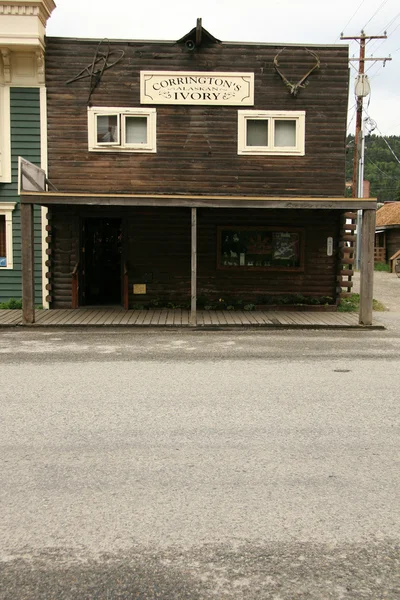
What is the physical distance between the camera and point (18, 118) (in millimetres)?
14734

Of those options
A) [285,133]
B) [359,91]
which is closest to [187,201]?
[285,133]

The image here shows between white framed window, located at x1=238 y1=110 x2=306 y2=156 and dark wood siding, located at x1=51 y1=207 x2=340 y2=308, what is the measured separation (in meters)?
1.54

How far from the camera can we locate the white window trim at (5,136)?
48.3 feet

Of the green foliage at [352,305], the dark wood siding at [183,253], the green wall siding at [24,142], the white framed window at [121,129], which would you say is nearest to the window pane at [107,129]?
the white framed window at [121,129]

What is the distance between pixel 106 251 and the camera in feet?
52.0

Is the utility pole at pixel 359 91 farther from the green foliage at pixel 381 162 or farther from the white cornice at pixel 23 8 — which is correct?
the green foliage at pixel 381 162

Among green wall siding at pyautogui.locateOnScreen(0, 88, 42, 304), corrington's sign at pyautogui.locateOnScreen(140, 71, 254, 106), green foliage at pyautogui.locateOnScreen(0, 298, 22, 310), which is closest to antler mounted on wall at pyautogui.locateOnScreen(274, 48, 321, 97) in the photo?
corrington's sign at pyautogui.locateOnScreen(140, 71, 254, 106)

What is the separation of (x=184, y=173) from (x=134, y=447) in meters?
10.9

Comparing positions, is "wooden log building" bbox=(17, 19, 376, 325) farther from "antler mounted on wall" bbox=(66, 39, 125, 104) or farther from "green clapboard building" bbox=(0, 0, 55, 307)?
"green clapboard building" bbox=(0, 0, 55, 307)

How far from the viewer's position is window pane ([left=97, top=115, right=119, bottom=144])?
1475 centimetres

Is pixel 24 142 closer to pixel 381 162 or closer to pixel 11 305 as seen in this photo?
pixel 11 305

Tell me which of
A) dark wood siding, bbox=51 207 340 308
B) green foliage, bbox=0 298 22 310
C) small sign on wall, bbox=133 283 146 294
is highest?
dark wood siding, bbox=51 207 340 308

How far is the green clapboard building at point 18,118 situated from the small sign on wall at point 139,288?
2301mm

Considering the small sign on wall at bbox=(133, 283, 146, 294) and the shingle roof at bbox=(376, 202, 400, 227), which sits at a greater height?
the shingle roof at bbox=(376, 202, 400, 227)
